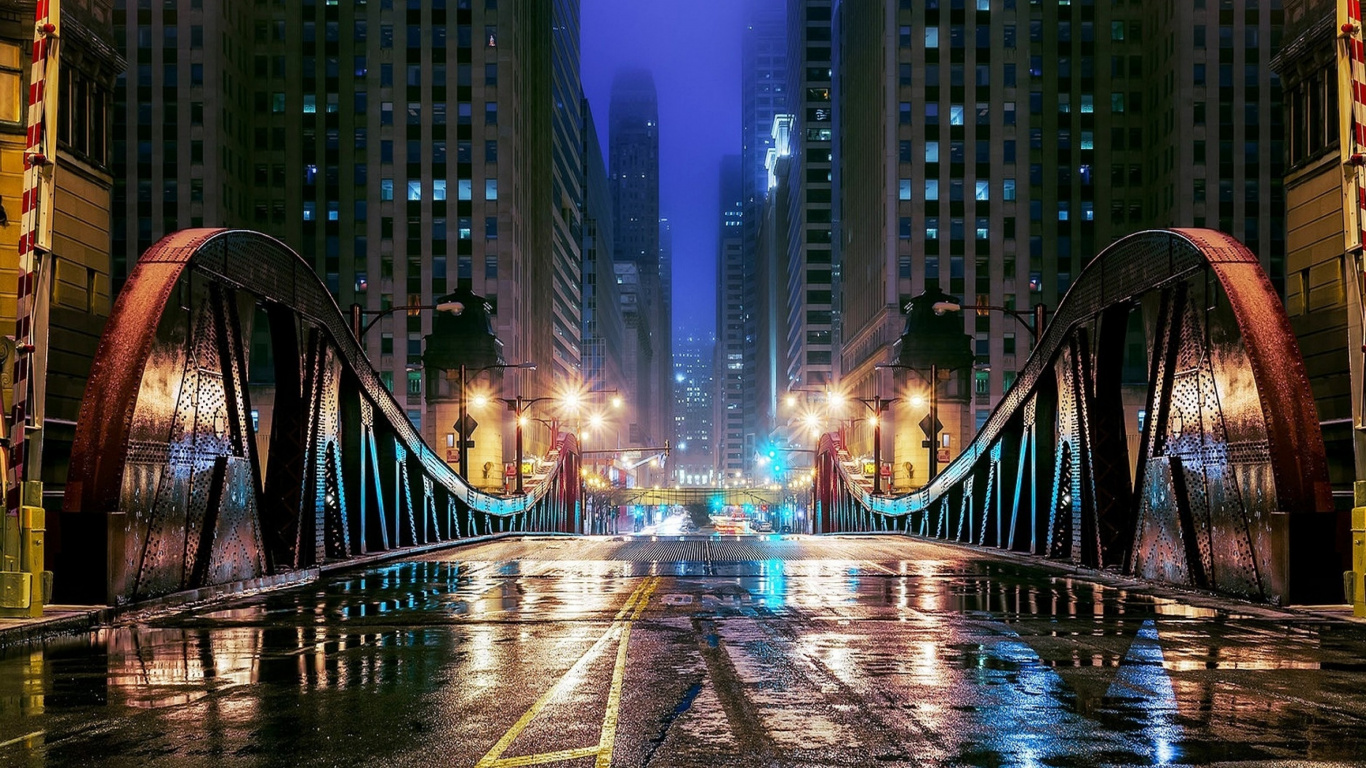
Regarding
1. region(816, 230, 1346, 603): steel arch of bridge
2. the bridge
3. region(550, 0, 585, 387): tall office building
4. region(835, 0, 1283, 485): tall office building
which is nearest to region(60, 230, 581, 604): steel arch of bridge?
the bridge

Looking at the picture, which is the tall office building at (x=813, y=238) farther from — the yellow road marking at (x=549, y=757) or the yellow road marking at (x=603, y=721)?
the yellow road marking at (x=549, y=757)

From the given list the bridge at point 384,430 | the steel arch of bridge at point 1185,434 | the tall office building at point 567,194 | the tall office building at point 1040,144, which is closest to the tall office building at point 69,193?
the bridge at point 384,430

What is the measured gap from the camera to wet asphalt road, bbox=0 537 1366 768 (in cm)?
796

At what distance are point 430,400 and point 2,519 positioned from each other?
6172 centimetres

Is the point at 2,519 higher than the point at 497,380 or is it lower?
lower

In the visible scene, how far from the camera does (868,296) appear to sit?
412ft

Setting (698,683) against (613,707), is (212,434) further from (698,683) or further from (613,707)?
(613,707)

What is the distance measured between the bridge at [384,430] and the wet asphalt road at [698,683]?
113cm

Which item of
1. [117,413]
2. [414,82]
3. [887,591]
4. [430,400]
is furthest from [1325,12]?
[414,82]

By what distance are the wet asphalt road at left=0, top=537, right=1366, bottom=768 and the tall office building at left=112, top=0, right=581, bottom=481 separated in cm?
9484

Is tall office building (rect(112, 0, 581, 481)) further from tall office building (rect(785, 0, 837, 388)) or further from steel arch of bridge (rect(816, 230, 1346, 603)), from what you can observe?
steel arch of bridge (rect(816, 230, 1346, 603))

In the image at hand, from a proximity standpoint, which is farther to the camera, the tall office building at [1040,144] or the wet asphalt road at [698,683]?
the tall office building at [1040,144]

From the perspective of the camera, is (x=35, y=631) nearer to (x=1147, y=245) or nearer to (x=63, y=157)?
(x=1147, y=245)

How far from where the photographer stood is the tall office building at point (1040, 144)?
111m
